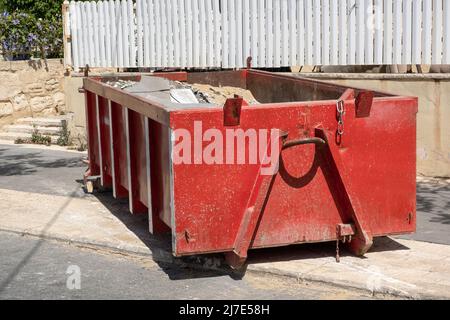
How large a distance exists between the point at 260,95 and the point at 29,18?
791 cm

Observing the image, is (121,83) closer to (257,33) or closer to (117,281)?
(257,33)

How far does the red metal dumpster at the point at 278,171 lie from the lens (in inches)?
246

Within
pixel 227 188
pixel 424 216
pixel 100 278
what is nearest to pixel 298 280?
pixel 227 188

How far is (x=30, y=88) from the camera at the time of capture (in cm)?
1577

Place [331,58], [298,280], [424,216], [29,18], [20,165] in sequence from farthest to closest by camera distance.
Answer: [29,18], [20,165], [331,58], [424,216], [298,280]

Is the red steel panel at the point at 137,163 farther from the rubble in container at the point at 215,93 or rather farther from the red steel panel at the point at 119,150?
the rubble in container at the point at 215,93

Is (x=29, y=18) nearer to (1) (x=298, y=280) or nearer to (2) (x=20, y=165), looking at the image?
(2) (x=20, y=165)

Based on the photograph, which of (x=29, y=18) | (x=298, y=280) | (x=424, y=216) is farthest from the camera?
(x=29, y=18)

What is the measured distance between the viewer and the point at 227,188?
251 inches

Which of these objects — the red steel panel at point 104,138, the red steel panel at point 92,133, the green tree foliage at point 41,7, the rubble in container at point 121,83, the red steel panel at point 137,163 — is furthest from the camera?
the green tree foliage at point 41,7

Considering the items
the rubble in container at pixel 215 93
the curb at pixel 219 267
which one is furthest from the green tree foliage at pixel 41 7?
the curb at pixel 219 267

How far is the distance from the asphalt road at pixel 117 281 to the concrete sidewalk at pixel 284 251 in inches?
5.4

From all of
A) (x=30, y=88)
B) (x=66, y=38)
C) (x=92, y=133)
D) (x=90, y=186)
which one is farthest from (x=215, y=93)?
(x=30, y=88)

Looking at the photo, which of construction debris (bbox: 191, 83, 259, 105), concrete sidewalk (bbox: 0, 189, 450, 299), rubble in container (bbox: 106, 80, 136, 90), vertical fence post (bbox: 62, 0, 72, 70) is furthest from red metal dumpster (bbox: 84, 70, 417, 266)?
vertical fence post (bbox: 62, 0, 72, 70)
